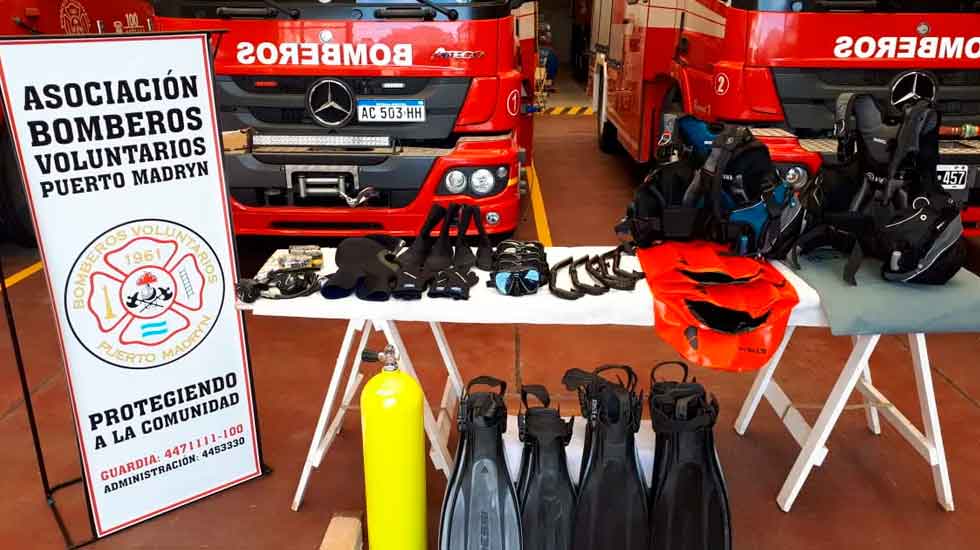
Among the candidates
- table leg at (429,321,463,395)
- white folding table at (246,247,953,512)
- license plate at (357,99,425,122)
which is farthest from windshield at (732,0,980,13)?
table leg at (429,321,463,395)

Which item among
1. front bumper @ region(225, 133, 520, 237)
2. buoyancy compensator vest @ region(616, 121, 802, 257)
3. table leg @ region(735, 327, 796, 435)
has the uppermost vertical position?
buoyancy compensator vest @ region(616, 121, 802, 257)

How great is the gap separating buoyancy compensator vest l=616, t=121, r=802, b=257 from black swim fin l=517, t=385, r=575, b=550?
91cm

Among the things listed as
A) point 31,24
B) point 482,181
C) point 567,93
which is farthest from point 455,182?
point 567,93

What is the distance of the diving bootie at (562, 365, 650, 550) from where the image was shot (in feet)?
8.20

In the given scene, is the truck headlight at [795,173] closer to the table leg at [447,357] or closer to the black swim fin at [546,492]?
the table leg at [447,357]

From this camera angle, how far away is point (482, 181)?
448 cm

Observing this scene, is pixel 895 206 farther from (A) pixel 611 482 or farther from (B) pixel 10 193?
(B) pixel 10 193

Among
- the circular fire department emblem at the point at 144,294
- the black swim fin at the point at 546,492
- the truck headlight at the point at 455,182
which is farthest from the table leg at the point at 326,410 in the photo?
the truck headlight at the point at 455,182

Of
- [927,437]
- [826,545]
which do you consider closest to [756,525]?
[826,545]

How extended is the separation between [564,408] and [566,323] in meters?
0.94

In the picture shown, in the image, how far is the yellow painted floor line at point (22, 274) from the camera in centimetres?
536

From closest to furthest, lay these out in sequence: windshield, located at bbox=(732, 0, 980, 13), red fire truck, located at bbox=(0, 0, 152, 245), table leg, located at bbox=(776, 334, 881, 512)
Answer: table leg, located at bbox=(776, 334, 881, 512), windshield, located at bbox=(732, 0, 980, 13), red fire truck, located at bbox=(0, 0, 152, 245)

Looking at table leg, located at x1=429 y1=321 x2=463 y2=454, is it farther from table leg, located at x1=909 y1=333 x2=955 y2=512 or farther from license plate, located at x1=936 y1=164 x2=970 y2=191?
license plate, located at x1=936 y1=164 x2=970 y2=191

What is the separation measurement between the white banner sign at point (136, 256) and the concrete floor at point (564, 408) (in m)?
0.29
